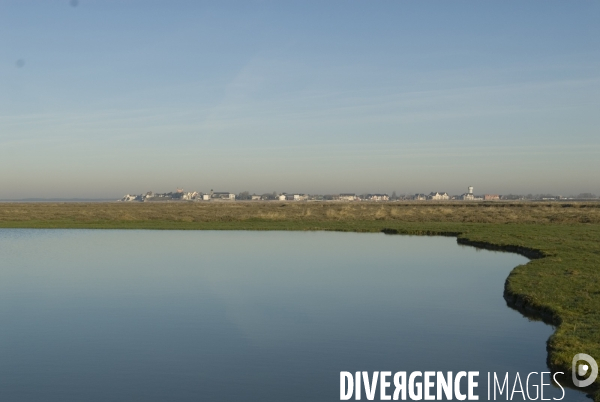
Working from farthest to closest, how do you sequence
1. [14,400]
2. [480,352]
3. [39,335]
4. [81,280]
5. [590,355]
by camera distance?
[81,280], [39,335], [480,352], [590,355], [14,400]

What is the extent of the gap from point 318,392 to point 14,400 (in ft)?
16.9

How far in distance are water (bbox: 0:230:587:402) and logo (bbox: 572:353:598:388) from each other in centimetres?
38

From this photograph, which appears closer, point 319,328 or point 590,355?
point 590,355

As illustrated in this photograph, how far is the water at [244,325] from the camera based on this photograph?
440 inches

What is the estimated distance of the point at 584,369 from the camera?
1111cm

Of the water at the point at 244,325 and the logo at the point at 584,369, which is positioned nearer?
the logo at the point at 584,369

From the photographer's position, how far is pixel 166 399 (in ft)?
33.5

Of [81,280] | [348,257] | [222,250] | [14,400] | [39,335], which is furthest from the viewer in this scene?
[222,250]

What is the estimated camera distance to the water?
11.2 metres

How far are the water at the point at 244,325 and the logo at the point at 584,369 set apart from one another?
1.25ft

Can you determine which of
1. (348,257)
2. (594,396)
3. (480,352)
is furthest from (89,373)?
(348,257)

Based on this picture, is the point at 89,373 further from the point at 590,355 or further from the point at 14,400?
the point at 590,355

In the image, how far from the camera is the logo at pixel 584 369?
10789mm

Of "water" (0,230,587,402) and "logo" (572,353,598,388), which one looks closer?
"logo" (572,353,598,388)
